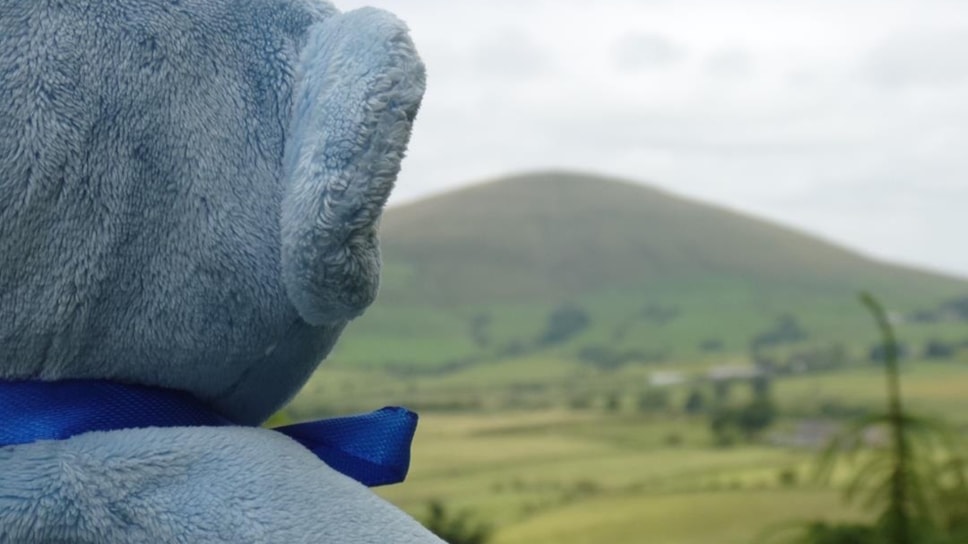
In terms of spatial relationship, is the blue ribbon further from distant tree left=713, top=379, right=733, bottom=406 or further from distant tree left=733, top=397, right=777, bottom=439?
distant tree left=713, top=379, right=733, bottom=406

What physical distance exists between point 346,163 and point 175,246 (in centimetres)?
6

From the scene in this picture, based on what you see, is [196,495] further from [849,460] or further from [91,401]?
[849,460]

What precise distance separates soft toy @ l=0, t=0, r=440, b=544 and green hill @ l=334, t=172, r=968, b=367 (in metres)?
5.06

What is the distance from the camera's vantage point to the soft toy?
13.2 inches

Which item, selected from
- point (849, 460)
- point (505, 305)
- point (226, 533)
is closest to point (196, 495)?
point (226, 533)

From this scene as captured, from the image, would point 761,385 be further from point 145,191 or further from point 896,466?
point 145,191

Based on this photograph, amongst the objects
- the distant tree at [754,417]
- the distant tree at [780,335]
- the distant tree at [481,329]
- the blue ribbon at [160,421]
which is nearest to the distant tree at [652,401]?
the distant tree at [754,417]

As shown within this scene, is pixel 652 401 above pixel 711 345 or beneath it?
beneath

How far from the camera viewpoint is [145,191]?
13.8 inches

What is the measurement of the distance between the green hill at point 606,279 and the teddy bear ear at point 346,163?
16.7ft

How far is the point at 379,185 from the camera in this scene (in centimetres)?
34

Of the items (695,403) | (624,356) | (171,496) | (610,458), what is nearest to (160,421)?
(171,496)

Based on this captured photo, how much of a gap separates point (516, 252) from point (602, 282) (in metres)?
0.60

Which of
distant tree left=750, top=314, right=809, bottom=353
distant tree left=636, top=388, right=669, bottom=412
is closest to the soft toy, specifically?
distant tree left=636, top=388, right=669, bottom=412
